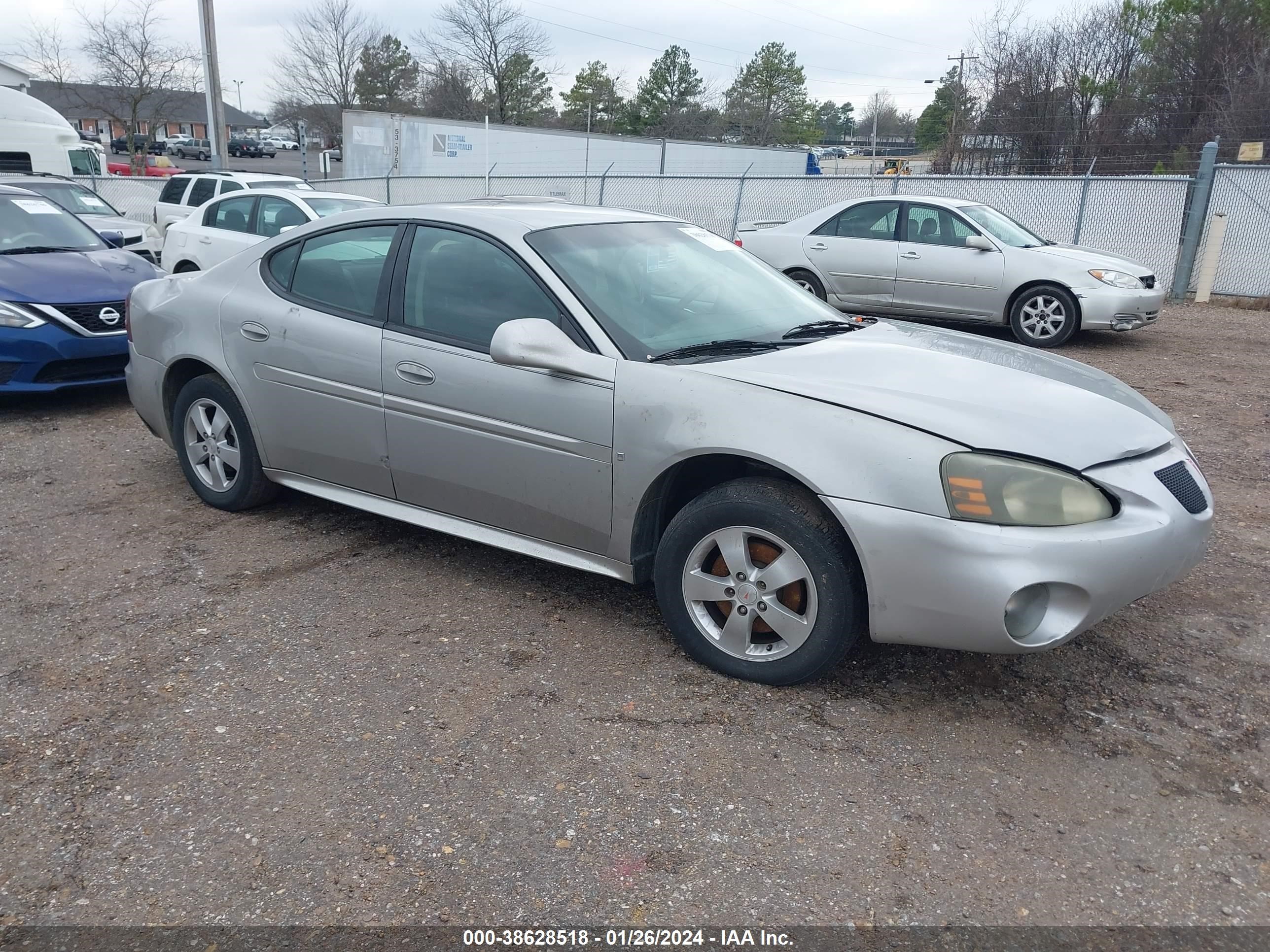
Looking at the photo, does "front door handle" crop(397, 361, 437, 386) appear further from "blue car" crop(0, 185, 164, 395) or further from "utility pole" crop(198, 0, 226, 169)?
"utility pole" crop(198, 0, 226, 169)

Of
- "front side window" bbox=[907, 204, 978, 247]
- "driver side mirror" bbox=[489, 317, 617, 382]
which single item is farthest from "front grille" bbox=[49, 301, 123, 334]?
"front side window" bbox=[907, 204, 978, 247]

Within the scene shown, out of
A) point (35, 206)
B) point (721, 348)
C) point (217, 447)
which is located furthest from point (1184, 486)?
point (35, 206)

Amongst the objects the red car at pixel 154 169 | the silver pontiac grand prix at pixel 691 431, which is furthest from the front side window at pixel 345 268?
the red car at pixel 154 169

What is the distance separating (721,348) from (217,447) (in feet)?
8.94

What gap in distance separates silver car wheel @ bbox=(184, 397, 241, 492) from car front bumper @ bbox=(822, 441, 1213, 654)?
124 inches

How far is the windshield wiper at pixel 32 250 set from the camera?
7.58 metres

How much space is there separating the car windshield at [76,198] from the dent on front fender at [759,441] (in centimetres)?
1254

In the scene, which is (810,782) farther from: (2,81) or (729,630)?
(2,81)

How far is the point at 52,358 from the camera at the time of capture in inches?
268

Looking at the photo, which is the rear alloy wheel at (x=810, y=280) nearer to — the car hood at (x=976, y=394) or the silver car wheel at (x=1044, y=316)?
the silver car wheel at (x=1044, y=316)

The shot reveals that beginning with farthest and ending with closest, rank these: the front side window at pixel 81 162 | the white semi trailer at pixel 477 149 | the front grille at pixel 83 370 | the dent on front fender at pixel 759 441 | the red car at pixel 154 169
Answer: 1. the red car at pixel 154 169
2. the white semi trailer at pixel 477 149
3. the front side window at pixel 81 162
4. the front grille at pixel 83 370
5. the dent on front fender at pixel 759 441

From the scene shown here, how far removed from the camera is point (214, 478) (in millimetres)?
4965

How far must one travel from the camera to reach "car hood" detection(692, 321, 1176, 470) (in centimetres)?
303

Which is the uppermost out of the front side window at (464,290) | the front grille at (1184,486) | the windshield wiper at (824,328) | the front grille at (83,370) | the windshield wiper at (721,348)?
the front side window at (464,290)
